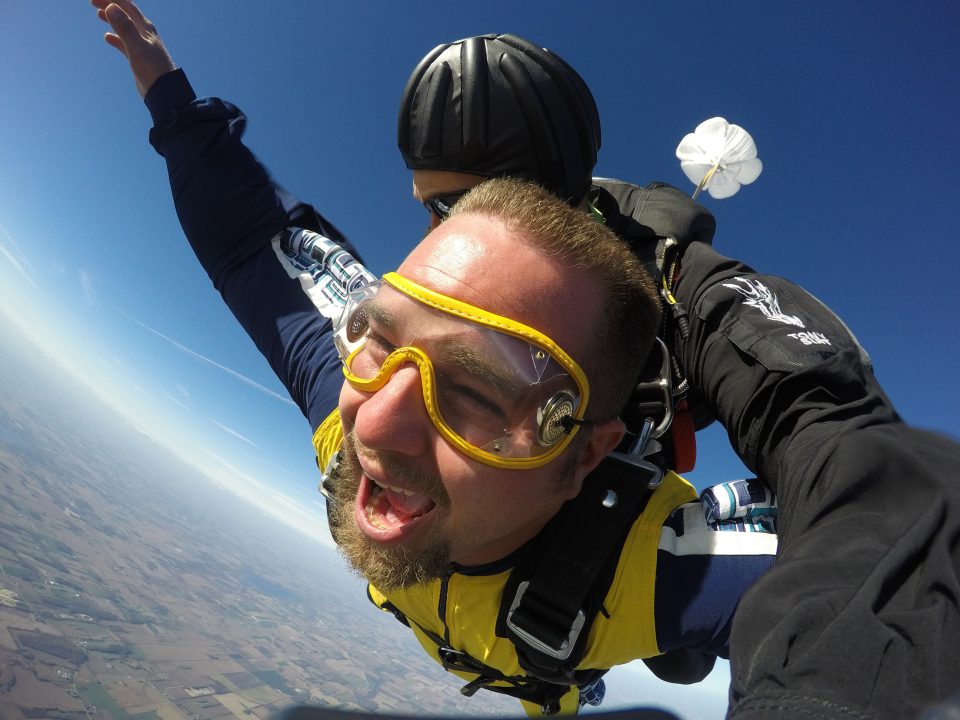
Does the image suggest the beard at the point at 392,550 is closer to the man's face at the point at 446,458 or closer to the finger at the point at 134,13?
the man's face at the point at 446,458

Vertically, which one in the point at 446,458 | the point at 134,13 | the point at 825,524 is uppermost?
the point at 134,13

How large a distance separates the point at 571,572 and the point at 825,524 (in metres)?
0.74

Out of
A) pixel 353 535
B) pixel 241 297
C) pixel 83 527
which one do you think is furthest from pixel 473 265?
pixel 83 527

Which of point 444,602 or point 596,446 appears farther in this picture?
point 444,602

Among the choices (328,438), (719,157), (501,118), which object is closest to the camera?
(501,118)

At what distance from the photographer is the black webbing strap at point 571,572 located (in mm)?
1261

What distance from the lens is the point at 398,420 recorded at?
1.05 metres

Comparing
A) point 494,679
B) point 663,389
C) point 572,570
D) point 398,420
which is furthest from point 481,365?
point 494,679

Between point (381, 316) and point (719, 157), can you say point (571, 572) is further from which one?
point (719, 157)

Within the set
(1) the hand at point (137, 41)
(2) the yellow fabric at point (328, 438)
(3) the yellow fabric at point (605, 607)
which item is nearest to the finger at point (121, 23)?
(1) the hand at point (137, 41)

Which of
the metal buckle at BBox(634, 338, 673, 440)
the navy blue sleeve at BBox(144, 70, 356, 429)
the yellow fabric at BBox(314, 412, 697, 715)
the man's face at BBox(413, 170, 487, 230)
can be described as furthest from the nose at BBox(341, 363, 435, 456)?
the navy blue sleeve at BBox(144, 70, 356, 429)

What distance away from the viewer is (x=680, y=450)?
1.46 metres

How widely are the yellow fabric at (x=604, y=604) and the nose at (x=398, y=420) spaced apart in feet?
1.41

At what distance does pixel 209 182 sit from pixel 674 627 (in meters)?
2.62
